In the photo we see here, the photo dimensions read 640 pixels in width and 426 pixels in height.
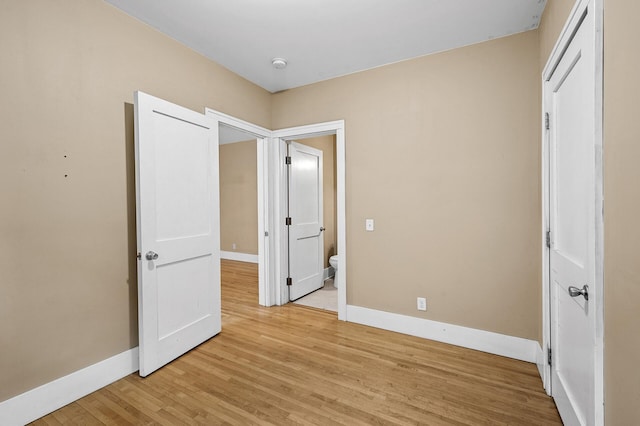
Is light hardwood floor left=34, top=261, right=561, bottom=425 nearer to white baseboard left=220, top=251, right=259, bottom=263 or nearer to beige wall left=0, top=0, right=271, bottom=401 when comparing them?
beige wall left=0, top=0, right=271, bottom=401

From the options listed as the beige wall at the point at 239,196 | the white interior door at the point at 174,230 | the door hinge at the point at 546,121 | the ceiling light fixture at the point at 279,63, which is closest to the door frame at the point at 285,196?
the ceiling light fixture at the point at 279,63

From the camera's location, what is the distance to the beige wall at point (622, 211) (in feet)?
2.88

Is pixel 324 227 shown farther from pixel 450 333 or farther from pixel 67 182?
pixel 67 182

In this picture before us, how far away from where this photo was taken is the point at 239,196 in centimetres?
655

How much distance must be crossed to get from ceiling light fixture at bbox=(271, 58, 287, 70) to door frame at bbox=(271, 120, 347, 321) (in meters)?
0.69

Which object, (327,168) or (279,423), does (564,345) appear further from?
(327,168)

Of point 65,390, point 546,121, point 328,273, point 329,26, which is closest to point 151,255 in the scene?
point 65,390

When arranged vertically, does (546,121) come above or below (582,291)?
above

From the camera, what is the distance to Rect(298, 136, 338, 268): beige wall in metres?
4.86

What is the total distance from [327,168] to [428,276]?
2787 mm

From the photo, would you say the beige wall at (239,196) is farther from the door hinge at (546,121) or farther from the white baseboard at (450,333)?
the door hinge at (546,121)

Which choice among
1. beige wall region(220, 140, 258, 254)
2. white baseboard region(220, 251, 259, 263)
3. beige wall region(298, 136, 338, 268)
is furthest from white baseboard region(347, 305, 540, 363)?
beige wall region(220, 140, 258, 254)

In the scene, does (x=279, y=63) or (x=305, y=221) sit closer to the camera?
(x=279, y=63)

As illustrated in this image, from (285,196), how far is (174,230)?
1.57 meters
